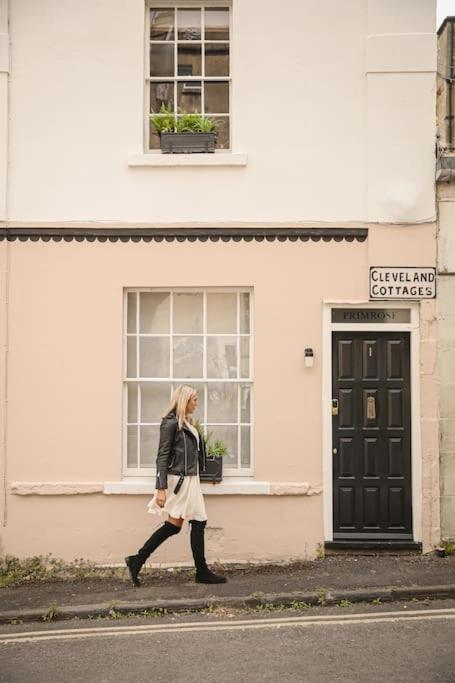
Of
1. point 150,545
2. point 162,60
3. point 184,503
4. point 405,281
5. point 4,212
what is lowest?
point 150,545

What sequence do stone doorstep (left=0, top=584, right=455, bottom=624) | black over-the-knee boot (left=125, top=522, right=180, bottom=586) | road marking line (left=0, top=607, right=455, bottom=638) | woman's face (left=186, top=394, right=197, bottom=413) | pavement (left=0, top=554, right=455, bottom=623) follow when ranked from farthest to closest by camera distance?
woman's face (left=186, top=394, right=197, bottom=413), black over-the-knee boot (left=125, top=522, right=180, bottom=586), pavement (left=0, top=554, right=455, bottom=623), stone doorstep (left=0, top=584, right=455, bottom=624), road marking line (left=0, top=607, right=455, bottom=638)

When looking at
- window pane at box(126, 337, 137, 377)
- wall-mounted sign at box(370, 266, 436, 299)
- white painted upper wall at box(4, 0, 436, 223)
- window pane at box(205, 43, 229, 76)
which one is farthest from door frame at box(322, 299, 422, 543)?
window pane at box(205, 43, 229, 76)

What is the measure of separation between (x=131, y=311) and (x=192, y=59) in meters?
3.15

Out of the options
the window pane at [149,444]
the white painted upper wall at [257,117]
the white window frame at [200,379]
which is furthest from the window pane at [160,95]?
the window pane at [149,444]

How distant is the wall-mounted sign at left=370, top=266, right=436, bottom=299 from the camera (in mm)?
9008

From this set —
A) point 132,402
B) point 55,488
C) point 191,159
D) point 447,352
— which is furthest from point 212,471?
point 191,159

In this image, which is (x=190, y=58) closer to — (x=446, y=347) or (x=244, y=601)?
(x=446, y=347)

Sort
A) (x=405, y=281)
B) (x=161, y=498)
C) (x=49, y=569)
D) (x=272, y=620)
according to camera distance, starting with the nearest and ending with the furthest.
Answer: (x=272, y=620) < (x=161, y=498) < (x=49, y=569) < (x=405, y=281)

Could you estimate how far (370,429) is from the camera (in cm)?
914

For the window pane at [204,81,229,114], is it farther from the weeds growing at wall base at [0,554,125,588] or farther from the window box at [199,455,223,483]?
the weeds growing at wall base at [0,554,125,588]

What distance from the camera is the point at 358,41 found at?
9.09m

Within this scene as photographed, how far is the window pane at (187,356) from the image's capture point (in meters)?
9.28

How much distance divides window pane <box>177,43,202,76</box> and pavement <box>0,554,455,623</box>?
5.90 meters

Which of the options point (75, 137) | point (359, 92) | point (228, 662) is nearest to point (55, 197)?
point (75, 137)
